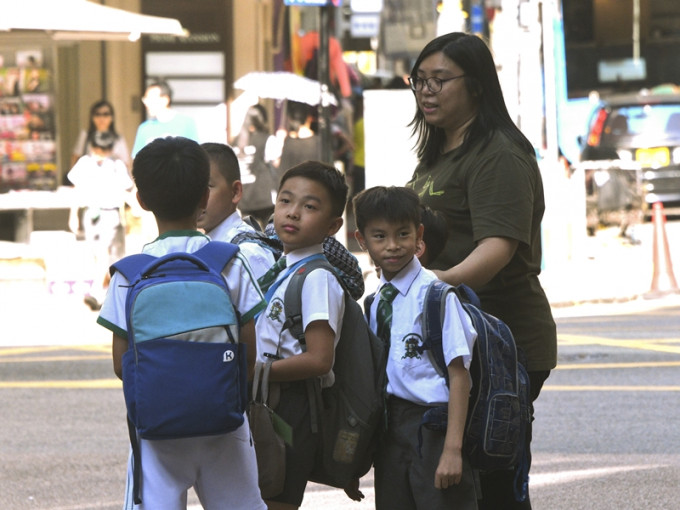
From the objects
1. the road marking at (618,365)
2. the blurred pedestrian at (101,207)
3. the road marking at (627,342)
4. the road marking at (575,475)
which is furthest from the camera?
the blurred pedestrian at (101,207)

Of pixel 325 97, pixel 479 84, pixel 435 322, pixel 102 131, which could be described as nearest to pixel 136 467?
pixel 435 322

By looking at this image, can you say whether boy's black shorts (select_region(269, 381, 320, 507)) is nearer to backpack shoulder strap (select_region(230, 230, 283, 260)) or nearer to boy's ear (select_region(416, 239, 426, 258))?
boy's ear (select_region(416, 239, 426, 258))

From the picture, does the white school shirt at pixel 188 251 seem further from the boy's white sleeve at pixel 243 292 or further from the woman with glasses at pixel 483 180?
the woman with glasses at pixel 483 180

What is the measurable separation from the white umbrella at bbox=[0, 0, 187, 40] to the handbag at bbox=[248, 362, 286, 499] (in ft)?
42.6

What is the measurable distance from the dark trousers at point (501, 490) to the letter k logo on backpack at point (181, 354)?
1059 mm

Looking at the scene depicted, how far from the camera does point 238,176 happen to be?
473cm

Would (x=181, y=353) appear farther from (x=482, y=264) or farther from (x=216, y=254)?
(x=482, y=264)

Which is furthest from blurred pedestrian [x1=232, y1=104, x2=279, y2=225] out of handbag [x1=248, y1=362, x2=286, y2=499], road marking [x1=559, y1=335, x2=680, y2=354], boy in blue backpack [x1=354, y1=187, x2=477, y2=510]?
handbag [x1=248, y1=362, x2=286, y2=499]

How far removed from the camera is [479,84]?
14.2 ft

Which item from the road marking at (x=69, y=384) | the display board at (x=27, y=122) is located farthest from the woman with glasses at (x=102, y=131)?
the road marking at (x=69, y=384)

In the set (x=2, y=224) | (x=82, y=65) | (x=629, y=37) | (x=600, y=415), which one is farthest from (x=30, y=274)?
(x=629, y=37)

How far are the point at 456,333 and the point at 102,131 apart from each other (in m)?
13.5

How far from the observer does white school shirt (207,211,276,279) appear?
4.39 meters

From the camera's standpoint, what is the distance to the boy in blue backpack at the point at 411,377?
3906 millimetres
